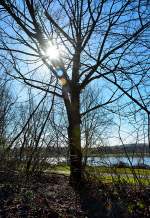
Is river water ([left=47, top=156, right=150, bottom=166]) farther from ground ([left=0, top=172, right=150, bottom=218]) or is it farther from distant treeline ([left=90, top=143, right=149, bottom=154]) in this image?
ground ([left=0, top=172, right=150, bottom=218])

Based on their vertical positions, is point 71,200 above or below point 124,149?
below

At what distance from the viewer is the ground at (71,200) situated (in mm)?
5469

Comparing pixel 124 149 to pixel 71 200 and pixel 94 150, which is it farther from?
pixel 71 200

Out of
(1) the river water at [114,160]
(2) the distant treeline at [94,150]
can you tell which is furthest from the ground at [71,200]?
(2) the distant treeline at [94,150]

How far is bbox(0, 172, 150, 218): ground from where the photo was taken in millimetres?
5469

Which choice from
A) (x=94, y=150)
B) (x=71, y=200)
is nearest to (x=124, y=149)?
(x=94, y=150)

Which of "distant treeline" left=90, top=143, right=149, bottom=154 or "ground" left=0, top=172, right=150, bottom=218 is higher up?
"distant treeline" left=90, top=143, right=149, bottom=154

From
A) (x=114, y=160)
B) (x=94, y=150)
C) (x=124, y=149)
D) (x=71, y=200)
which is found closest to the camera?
(x=124, y=149)

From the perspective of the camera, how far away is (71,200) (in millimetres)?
7301

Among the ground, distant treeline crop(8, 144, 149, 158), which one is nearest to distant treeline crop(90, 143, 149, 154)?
distant treeline crop(8, 144, 149, 158)

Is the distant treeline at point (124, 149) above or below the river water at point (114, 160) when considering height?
above

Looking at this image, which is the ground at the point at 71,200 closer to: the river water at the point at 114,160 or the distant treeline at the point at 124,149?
the river water at the point at 114,160

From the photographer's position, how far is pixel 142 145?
482 cm

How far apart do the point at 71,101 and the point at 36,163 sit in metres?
3.07
